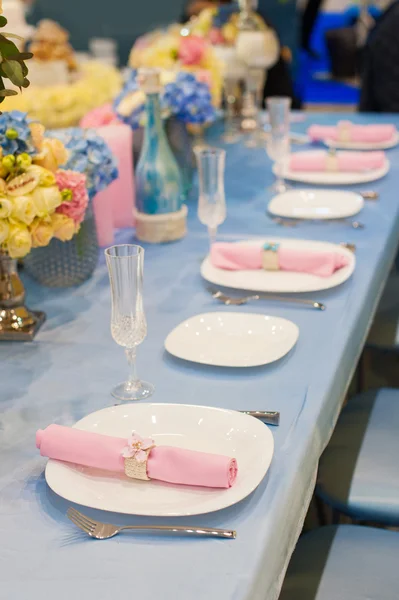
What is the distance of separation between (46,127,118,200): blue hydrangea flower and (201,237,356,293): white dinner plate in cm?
27

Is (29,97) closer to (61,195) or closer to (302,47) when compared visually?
(61,195)

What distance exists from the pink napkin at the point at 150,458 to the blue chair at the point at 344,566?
0.35 meters

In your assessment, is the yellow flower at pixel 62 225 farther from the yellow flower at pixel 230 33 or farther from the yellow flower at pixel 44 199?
the yellow flower at pixel 230 33

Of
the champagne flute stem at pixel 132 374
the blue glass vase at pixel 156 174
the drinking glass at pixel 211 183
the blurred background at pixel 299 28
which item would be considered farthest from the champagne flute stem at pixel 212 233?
the blurred background at pixel 299 28

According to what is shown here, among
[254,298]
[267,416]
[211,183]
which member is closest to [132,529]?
[267,416]

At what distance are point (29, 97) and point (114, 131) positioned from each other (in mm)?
1734

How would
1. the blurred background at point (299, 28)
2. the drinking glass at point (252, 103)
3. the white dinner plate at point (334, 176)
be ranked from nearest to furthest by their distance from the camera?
the white dinner plate at point (334, 176)
the drinking glass at point (252, 103)
the blurred background at point (299, 28)

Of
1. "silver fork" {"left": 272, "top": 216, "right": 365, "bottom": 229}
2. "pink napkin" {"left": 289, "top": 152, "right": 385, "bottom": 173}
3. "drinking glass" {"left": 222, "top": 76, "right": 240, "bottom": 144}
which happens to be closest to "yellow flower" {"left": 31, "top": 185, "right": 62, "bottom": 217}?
"silver fork" {"left": 272, "top": 216, "right": 365, "bottom": 229}

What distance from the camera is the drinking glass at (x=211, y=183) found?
164cm

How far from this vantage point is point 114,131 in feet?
6.19

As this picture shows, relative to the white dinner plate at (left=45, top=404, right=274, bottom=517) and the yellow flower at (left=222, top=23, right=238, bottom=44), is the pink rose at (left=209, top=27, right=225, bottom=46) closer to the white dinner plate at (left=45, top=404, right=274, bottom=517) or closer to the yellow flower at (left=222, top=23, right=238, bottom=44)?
the yellow flower at (left=222, top=23, right=238, bottom=44)

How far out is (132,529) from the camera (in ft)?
2.97

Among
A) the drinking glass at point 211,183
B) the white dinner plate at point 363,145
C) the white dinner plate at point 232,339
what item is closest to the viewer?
the white dinner plate at point 232,339

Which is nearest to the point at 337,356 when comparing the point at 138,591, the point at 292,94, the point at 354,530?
the point at 354,530
